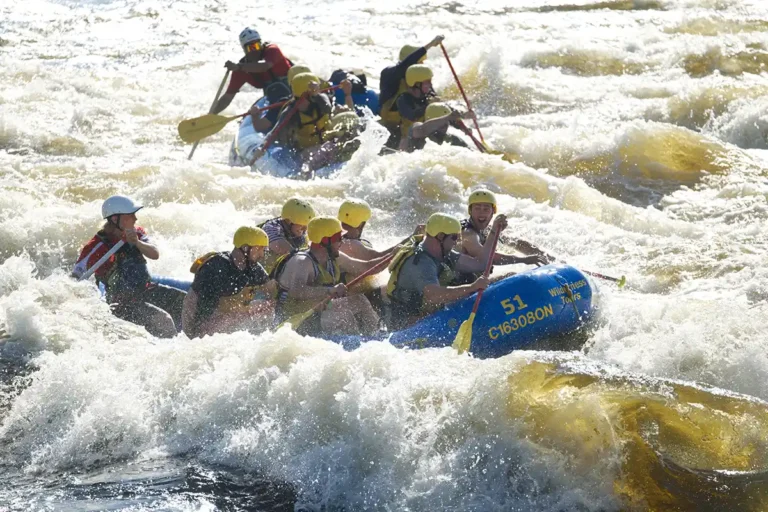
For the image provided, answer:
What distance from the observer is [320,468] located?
6.30 m

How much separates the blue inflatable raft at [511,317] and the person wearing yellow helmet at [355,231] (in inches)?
35.8

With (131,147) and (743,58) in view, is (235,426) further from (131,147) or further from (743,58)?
(743,58)

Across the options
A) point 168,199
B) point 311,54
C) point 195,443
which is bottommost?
point 311,54

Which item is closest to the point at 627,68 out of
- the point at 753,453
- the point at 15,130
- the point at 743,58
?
the point at 743,58

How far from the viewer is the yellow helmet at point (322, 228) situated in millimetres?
7902

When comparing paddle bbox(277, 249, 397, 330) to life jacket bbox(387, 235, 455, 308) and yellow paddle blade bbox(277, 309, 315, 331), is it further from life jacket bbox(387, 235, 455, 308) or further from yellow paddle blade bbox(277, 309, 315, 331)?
life jacket bbox(387, 235, 455, 308)

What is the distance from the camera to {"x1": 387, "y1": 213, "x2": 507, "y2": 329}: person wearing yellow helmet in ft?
25.6

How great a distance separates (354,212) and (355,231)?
188 mm

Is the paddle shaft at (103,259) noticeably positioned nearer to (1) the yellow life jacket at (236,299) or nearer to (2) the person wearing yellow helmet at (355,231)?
(1) the yellow life jacket at (236,299)

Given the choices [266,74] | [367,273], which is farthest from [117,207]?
[266,74]

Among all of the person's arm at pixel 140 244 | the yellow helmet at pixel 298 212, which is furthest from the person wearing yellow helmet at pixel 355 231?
the person's arm at pixel 140 244

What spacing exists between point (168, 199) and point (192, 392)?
5.72 m

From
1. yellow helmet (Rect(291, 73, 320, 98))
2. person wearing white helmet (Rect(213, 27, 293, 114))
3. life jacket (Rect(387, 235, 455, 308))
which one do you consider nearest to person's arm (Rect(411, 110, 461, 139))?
yellow helmet (Rect(291, 73, 320, 98))

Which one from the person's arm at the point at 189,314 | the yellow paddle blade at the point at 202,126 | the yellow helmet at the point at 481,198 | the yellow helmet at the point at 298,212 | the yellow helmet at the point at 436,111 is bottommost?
the yellow paddle blade at the point at 202,126
